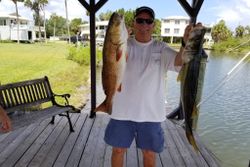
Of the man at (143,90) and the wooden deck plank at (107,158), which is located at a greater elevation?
the man at (143,90)

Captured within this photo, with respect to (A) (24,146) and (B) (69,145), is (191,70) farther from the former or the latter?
(A) (24,146)

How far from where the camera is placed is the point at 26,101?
3982mm

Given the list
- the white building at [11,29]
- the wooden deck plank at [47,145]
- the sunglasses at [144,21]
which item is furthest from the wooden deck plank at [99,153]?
the white building at [11,29]

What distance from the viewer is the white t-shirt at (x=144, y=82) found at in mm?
2137

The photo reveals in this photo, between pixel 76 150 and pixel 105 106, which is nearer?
pixel 105 106

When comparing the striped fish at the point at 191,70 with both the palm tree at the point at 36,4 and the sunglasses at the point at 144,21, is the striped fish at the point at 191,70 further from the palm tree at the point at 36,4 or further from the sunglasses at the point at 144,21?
the palm tree at the point at 36,4

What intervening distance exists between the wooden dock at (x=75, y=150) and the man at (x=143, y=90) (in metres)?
0.92

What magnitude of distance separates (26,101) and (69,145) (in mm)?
928

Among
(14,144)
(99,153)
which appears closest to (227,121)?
(99,153)

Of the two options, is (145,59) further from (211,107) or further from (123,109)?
(211,107)

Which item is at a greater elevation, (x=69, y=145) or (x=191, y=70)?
(x=191, y=70)

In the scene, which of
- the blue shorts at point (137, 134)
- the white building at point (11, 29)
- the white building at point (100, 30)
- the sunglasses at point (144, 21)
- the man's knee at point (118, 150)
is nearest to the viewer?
the sunglasses at point (144, 21)

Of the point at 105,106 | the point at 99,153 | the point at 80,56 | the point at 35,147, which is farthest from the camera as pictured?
the point at 80,56

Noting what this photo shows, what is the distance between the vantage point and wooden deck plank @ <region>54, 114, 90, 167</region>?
316cm
